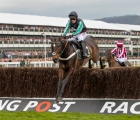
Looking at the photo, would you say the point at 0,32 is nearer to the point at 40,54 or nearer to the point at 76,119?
the point at 40,54

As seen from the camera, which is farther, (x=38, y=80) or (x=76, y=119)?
(x=38, y=80)

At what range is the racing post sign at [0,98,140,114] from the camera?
867 cm

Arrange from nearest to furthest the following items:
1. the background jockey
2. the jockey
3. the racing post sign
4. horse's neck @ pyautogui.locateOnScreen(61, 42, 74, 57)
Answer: the racing post sign < horse's neck @ pyautogui.locateOnScreen(61, 42, 74, 57) < the jockey < the background jockey

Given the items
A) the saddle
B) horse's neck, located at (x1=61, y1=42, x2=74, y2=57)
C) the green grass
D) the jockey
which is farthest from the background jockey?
the green grass

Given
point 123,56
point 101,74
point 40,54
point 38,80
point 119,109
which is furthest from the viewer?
point 40,54

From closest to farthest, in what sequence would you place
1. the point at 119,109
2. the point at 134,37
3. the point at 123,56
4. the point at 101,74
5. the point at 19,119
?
the point at 19,119, the point at 119,109, the point at 101,74, the point at 123,56, the point at 134,37

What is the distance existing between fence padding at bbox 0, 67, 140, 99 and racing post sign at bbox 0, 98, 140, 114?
34.6 inches

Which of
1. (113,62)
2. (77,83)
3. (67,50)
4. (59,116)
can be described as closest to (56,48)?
(67,50)

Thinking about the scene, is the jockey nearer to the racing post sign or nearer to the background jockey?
the racing post sign

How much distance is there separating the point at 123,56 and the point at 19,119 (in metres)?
6.49

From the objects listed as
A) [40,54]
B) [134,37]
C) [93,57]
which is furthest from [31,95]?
[134,37]

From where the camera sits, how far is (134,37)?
5850 centimetres

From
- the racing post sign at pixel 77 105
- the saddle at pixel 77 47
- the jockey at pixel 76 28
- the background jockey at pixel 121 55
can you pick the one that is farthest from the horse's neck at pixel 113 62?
the racing post sign at pixel 77 105

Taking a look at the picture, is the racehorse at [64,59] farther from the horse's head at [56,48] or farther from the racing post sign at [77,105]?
the racing post sign at [77,105]
